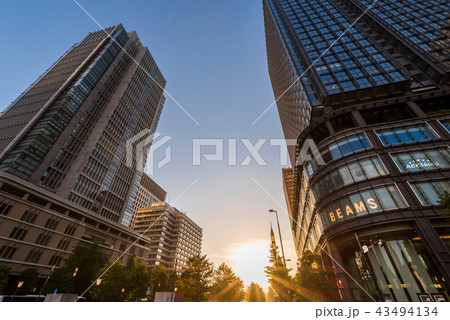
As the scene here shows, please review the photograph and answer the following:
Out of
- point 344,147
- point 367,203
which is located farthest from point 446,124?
point 367,203

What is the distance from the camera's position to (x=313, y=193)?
30.1 m

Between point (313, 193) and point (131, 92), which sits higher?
point (131, 92)

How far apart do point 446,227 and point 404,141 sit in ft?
34.4

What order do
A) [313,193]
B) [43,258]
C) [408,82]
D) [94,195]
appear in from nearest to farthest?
[313,193] < [408,82] < [43,258] < [94,195]

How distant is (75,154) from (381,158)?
72672 mm

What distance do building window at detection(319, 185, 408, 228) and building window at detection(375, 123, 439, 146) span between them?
696cm

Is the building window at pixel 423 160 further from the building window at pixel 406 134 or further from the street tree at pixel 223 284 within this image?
the street tree at pixel 223 284

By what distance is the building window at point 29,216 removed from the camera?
37278mm

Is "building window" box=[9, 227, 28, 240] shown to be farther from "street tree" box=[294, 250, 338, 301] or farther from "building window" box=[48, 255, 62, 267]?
"street tree" box=[294, 250, 338, 301]

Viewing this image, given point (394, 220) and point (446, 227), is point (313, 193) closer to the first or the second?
point (394, 220)

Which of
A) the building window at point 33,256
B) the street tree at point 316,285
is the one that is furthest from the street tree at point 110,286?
the street tree at point 316,285

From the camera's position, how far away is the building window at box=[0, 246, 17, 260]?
33250 millimetres

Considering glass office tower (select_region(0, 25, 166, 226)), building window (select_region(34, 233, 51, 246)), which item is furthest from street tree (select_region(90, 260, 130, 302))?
glass office tower (select_region(0, 25, 166, 226))
